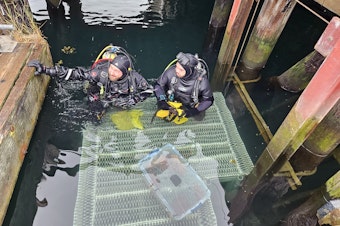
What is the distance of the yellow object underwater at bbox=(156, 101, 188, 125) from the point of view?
4.49 metres

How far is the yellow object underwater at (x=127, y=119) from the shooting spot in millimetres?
4496

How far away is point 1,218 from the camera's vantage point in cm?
362

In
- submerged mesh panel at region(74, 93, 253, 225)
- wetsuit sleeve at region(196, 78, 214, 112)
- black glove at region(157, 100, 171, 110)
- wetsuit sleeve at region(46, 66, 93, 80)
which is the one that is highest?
wetsuit sleeve at region(46, 66, 93, 80)

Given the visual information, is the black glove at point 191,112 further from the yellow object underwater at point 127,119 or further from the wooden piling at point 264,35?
the wooden piling at point 264,35

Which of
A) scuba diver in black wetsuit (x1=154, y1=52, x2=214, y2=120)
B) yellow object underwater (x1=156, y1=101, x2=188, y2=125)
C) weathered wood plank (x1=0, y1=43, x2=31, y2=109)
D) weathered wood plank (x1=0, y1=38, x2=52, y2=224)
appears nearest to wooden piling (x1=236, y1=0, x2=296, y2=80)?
scuba diver in black wetsuit (x1=154, y1=52, x2=214, y2=120)

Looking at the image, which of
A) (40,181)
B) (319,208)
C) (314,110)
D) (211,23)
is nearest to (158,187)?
(40,181)

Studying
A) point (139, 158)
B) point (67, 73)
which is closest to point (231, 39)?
point (139, 158)

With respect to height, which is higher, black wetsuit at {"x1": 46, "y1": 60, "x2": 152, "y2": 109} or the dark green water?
black wetsuit at {"x1": 46, "y1": 60, "x2": 152, "y2": 109}

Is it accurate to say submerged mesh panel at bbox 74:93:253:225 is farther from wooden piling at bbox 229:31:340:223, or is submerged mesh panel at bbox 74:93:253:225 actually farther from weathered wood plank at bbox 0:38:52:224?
weathered wood plank at bbox 0:38:52:224

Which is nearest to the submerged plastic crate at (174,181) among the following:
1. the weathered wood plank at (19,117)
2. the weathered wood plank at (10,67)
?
the weathered wood plank at (19,117)

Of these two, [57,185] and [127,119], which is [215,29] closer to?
[127,119]

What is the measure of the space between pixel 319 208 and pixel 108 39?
5440mm

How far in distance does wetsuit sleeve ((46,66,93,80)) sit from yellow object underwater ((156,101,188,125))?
115 cm

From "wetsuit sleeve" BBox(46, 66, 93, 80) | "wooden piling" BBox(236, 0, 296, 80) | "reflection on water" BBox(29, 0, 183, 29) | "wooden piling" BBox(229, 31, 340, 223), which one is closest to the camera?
"wooden piling" BBox(229, 31, 340, 223)
